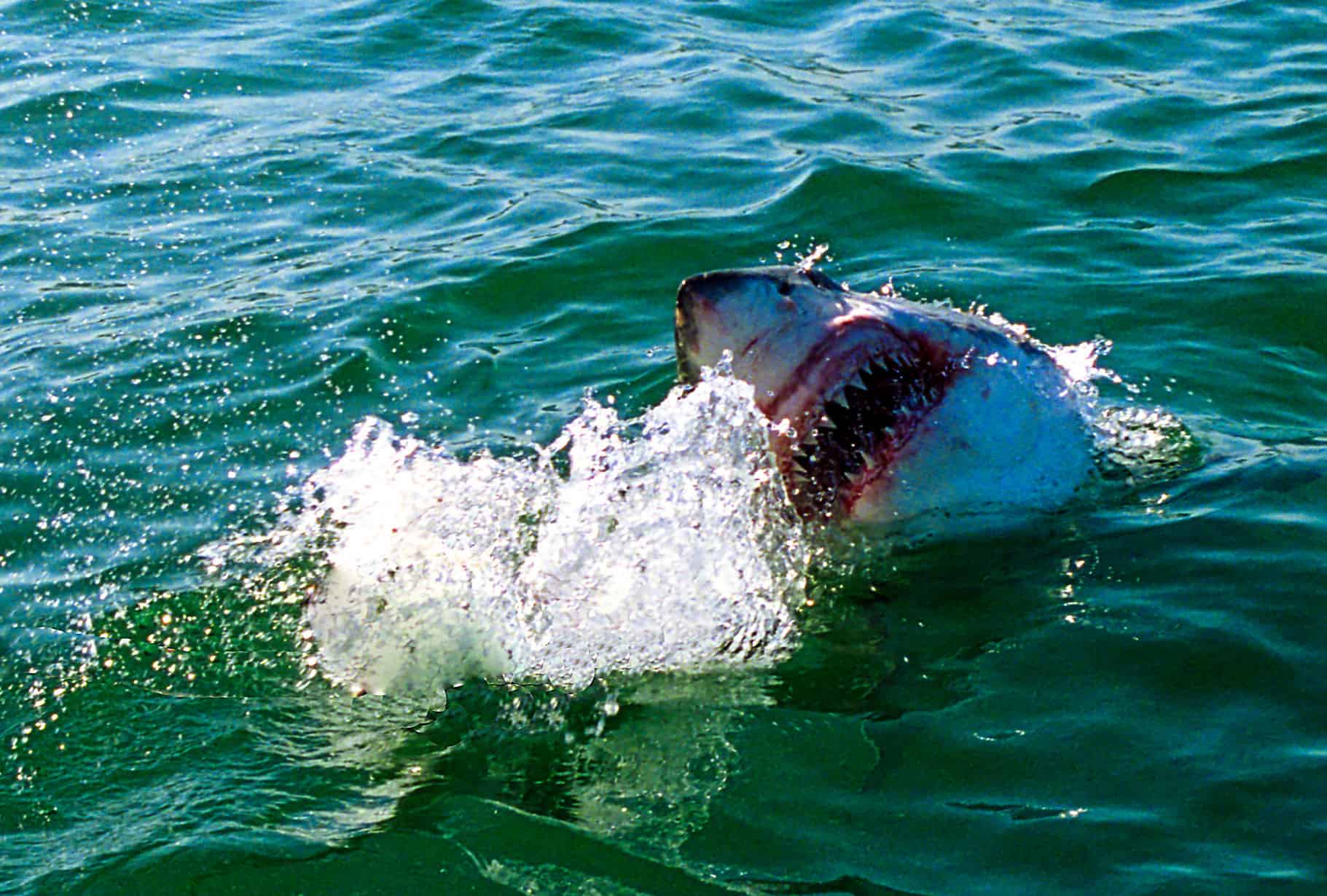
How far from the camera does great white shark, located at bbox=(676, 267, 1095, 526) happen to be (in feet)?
12.6

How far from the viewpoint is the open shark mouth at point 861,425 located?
388 cm

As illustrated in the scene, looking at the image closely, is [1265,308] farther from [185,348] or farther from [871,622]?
[185,348]

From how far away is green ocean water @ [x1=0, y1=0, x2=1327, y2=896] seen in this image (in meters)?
3.35

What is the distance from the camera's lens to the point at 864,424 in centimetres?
392

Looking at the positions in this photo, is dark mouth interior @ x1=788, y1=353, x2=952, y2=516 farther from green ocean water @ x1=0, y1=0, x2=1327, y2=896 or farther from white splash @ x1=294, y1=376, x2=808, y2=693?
green ocean water @ x1=0, y1=0, x2=1327, y2=896

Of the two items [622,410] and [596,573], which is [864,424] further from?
[622,410]

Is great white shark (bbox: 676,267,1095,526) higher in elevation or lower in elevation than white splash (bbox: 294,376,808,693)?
higher

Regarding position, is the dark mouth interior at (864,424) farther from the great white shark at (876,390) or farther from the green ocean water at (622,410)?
the green ocean water at (622,410)

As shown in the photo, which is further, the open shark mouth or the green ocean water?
the open shark mouth

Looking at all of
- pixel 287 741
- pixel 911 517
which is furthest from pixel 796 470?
pixel 287 741

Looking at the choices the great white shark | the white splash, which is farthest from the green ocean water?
the great white shark

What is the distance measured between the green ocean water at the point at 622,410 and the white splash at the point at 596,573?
0.14 feet

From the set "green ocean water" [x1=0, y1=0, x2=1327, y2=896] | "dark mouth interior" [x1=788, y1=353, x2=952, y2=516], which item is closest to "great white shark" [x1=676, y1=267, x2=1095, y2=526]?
"dark mouth interior" [x1=788, y1=353, x2=952, y2=516]

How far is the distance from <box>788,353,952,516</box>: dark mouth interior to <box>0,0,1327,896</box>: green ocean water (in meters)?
0.29
